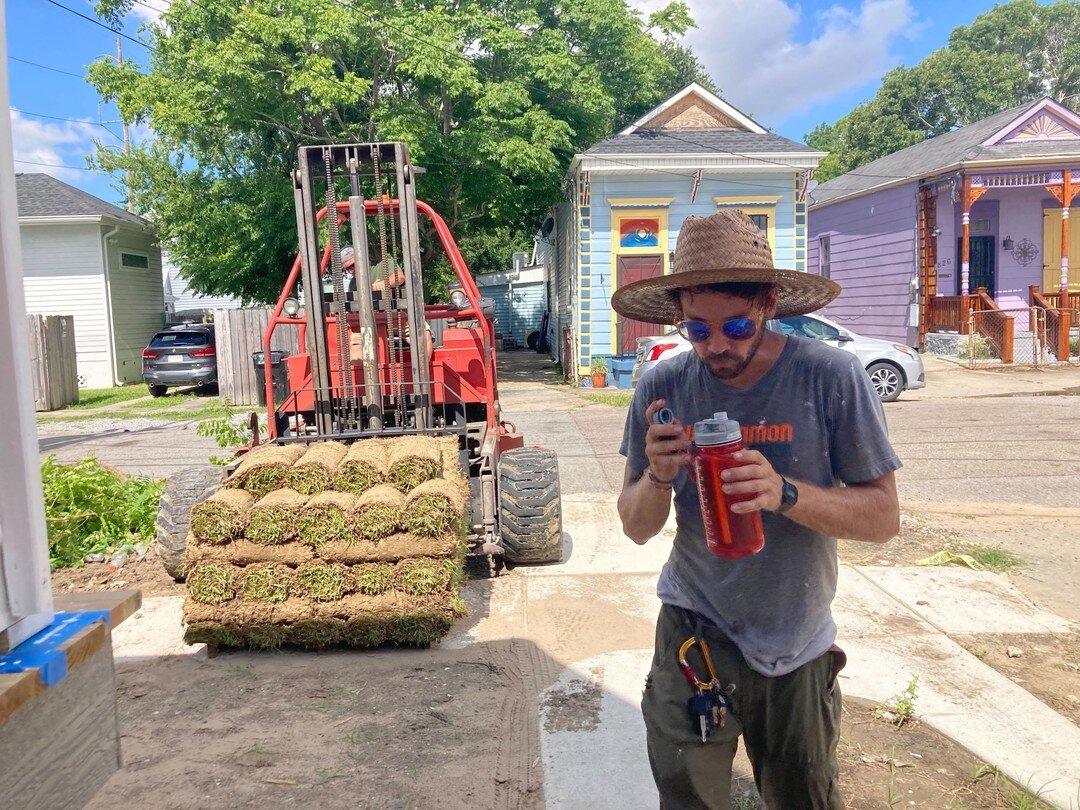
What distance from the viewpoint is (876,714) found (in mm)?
3807

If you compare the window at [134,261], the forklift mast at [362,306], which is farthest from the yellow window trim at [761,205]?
the window at [134,261]

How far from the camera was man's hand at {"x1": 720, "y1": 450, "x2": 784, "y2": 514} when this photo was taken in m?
2.00

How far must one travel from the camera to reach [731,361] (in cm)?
229

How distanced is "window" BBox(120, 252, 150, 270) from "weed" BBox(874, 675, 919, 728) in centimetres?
2498

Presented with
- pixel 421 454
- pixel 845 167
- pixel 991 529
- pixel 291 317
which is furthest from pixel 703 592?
pixel 845 167

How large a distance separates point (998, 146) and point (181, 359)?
19.0 m

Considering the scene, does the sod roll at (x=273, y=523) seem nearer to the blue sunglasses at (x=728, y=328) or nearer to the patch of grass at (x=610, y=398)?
the blue sunglasses at (x=728, y=328)

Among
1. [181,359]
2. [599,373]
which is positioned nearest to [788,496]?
[599,373]

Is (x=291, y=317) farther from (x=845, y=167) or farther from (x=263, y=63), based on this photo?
(x=845, y=167)

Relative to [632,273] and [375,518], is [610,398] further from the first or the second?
[375,518]

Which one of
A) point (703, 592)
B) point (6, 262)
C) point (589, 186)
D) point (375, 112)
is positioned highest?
point (375, 112)

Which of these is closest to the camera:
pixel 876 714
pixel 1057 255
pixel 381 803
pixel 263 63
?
pixel 381 803

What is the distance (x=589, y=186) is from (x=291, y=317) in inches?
532

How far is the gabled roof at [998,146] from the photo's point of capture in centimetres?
1886
